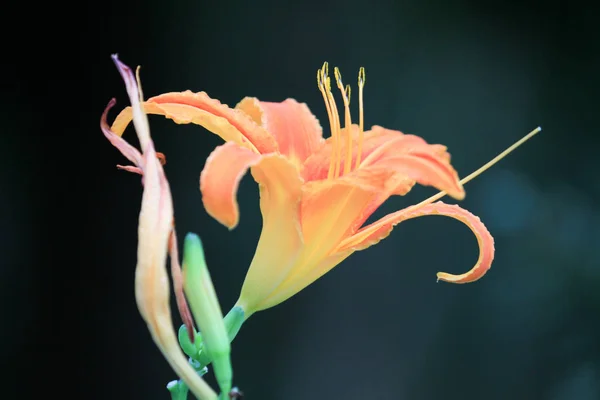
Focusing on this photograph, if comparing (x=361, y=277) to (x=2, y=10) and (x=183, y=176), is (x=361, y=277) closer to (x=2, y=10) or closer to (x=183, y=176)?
(x=183, y=176)

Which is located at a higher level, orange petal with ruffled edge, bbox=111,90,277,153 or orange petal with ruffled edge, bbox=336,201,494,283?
orange petal with ruffled edge, bbox=111,90,277,153

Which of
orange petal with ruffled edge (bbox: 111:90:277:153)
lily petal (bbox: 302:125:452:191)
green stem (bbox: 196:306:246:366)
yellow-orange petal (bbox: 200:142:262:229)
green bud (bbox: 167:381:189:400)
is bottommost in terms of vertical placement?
green bud (bbox: 167:381:189:400)

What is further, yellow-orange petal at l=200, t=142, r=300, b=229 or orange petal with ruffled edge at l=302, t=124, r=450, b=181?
orange petal with ruffled edge at l=302, t=124, r=450, b=181

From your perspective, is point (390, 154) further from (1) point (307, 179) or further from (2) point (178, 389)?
(2) point (178, 389)

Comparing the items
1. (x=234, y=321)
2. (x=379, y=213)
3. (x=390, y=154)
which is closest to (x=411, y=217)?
(x=390, y=154)

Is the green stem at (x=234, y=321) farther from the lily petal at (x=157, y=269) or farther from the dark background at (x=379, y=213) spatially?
the dark background at (x=379, y=213)

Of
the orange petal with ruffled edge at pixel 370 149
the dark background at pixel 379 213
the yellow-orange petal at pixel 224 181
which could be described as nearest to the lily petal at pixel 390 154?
the orange petal with ruffled edge at pixel 370 149

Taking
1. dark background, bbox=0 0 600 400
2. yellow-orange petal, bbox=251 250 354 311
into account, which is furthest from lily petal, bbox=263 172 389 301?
dark background, bbox=0 0 600 400

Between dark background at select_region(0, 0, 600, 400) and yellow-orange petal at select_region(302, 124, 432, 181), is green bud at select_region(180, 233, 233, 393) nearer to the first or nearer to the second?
yellow-orange petal at select_region(302, 124, 432, 181)
